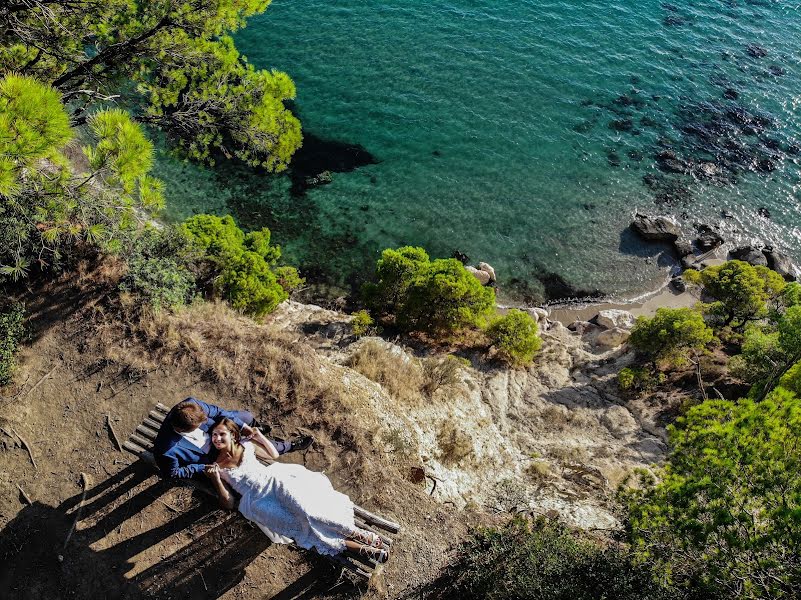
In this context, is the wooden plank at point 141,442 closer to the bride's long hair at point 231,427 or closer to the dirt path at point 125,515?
the dirt path at point 125,515

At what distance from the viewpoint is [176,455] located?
298 inches

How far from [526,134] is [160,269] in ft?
77.0

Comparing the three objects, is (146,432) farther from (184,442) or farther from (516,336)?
(516,336)

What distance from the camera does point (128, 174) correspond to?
28.7 feet

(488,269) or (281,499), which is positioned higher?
(281,499)

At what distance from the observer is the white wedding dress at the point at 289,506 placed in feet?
24.6

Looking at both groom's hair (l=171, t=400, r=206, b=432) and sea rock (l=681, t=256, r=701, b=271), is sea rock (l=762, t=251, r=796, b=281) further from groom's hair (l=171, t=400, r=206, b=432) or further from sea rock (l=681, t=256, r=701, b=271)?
groom's hair (l=171, t=400, r=206, b=432)

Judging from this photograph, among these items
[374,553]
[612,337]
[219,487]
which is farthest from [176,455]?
[612,337]

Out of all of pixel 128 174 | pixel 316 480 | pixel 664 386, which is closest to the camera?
pixel 316 480

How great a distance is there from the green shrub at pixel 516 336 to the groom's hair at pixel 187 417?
41.0 feet

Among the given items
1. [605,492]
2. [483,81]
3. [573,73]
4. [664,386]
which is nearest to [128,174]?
[605,492]

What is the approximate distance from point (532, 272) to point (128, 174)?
737 inches

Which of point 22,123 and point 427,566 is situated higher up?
point 22,123

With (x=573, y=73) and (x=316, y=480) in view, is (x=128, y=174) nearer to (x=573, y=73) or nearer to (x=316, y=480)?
(x=316, y=480)
